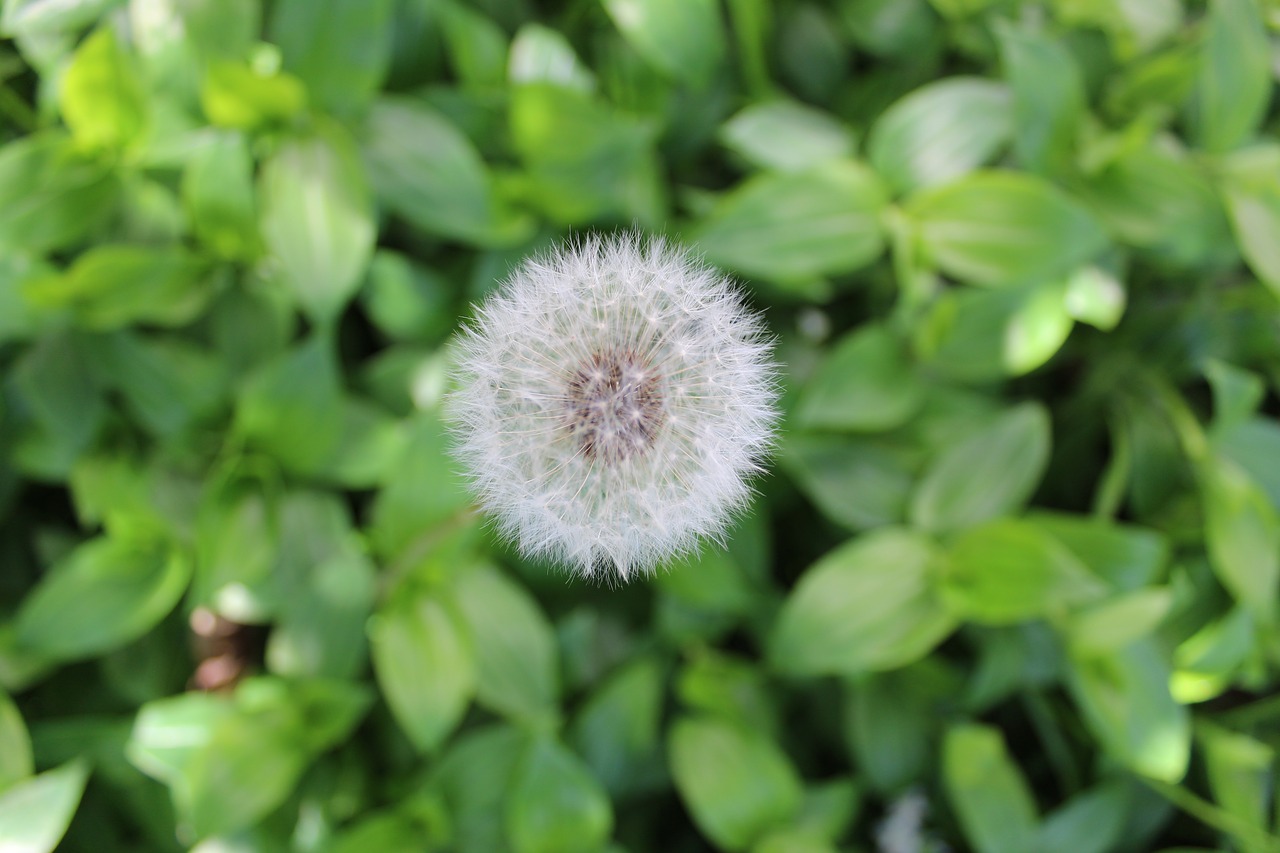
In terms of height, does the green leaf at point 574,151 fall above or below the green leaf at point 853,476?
above

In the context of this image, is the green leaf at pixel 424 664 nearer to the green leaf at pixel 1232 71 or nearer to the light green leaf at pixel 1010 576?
the light green leaf at pixel 1010 576

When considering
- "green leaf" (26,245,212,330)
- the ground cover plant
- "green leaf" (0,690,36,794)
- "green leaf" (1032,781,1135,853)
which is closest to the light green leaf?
the ground cover plant

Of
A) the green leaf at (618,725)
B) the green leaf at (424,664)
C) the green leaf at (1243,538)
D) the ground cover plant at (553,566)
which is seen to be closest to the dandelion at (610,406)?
the ground cover plant at (553,566)

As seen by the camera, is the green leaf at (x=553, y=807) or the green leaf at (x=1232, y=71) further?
the green leaf at (x=1232, y=71)

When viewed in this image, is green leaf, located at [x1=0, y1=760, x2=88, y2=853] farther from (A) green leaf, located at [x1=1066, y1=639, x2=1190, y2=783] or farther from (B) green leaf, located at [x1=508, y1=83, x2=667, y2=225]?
(A) green leaf, located at [x1=1066, y1=639, x2=1190, y2=783]

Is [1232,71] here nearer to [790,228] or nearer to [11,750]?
[790,228]
